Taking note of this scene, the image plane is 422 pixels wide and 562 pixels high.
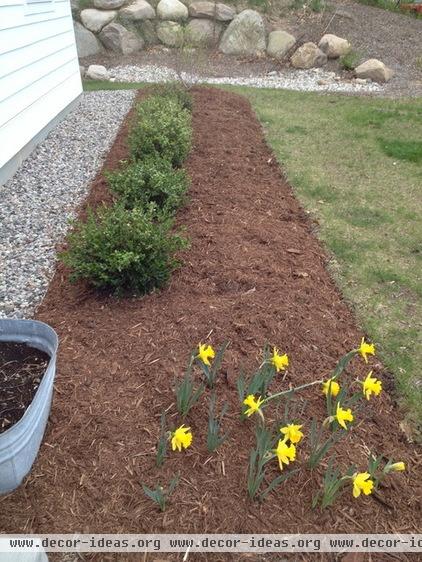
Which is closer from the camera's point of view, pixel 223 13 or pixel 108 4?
pixel 108 4

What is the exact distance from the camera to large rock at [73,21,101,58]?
40.7ft

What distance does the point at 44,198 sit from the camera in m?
5.04

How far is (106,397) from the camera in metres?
2.47

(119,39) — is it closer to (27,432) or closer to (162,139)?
(162,139)

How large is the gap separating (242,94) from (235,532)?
8813 millimetres

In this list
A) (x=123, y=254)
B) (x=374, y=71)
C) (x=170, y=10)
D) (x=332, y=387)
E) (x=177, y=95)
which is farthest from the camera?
(x=170, y=10)

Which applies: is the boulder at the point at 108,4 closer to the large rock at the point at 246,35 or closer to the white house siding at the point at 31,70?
the large rock at the point at 246,35

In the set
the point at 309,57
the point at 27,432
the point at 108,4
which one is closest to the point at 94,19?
the point at 108,4

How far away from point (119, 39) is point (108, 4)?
1.12 m

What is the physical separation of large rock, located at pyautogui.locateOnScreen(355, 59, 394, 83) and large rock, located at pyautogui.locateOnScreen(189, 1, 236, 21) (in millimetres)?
4190

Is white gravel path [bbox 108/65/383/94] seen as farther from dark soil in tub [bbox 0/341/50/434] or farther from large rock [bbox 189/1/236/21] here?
dark soil in tub [bbox 0/341/50/434]

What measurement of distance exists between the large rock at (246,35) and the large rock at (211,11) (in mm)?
448

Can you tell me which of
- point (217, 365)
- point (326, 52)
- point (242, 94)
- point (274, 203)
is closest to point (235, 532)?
point (217, 365)

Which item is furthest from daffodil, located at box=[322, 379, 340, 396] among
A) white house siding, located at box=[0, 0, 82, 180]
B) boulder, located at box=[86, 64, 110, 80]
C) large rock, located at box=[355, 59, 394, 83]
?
boulder, located at box=[86, 64, 110, 80]
